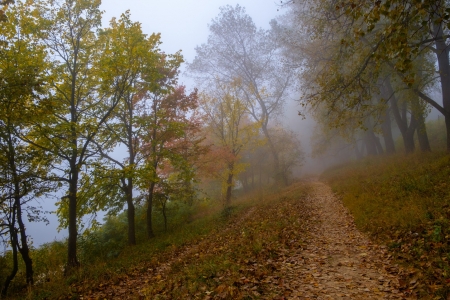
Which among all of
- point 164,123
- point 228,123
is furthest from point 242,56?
point 164,123

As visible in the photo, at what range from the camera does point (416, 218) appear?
7.38 m

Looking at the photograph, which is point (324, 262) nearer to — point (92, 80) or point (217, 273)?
point (217, 273)

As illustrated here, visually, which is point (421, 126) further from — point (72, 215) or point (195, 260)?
point (72, 215)

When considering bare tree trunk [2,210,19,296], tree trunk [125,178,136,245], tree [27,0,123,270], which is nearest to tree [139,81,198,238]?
tree trunk [125,178,136,245]

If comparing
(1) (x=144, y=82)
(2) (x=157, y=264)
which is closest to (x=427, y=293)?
(2) (x=157, y=264)

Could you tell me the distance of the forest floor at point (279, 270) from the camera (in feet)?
17.4

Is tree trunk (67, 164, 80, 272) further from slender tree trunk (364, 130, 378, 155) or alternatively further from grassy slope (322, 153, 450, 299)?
slender tree trunk (364, 130, 378, 155)

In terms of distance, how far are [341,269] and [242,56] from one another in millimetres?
23206

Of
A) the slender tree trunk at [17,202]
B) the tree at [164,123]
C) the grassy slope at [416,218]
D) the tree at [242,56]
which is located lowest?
the grassy slope at [416,218]

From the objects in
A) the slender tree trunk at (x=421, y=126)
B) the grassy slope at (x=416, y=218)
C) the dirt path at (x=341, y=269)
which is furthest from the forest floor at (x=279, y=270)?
the slender tree trunk at (x=421, y=126)

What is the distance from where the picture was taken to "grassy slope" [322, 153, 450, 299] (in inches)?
200

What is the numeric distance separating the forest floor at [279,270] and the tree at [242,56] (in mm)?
17116

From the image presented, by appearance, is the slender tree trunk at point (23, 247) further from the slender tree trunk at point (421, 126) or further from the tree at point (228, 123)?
the slender tree trunk at point (421, 126)

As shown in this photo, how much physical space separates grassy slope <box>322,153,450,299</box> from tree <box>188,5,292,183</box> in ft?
49.4
